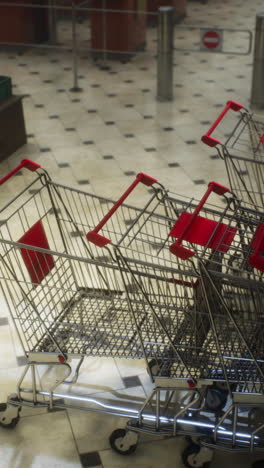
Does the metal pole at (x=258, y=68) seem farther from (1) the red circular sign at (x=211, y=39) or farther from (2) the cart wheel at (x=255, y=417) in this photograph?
(2) the cart wheel at (x=255, y=417)

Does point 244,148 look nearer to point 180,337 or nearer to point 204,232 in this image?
point 204,232

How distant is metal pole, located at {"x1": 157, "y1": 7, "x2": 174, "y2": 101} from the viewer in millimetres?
9781

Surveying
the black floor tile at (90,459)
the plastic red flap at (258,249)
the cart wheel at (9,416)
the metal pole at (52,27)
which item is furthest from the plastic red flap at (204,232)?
the metal pole at (52,27)

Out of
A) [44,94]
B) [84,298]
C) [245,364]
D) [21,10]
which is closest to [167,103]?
[44,94]

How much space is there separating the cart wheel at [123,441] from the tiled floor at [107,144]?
55 mm

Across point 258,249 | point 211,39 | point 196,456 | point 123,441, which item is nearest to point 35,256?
point 123,441

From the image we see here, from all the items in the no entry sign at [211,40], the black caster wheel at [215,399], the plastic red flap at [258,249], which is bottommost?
the black caster wheel at [215,399]

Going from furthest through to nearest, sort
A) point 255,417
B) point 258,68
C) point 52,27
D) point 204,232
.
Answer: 1. point 52,27
2. point 258,68
3. point 255,417
4. point 204,232

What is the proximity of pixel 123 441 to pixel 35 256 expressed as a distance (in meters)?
1.20

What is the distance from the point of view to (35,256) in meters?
3.86

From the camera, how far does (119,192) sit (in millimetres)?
7250

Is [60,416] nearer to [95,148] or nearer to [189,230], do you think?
[189,230]

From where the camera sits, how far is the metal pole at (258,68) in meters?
9.41

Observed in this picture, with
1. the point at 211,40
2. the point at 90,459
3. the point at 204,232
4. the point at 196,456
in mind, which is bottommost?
the point at 90,459
